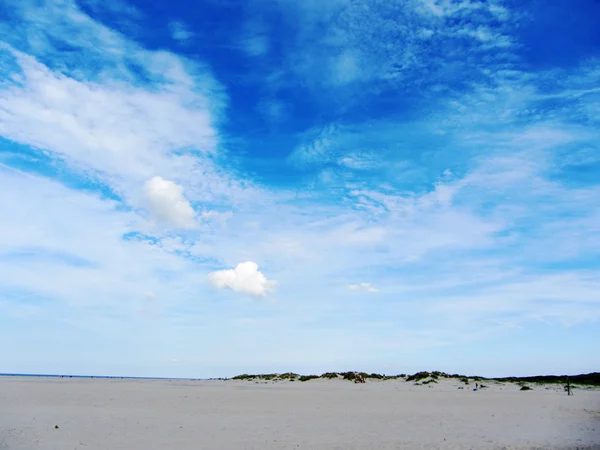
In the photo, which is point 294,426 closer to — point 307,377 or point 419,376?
point 419,376

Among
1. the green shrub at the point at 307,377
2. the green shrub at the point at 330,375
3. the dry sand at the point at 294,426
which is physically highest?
the green shrub at the point at 330,375

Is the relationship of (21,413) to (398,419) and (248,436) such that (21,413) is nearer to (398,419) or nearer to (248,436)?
(248,436)

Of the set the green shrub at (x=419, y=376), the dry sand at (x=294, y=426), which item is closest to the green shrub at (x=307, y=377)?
the green shrub at (x=419, y=376)

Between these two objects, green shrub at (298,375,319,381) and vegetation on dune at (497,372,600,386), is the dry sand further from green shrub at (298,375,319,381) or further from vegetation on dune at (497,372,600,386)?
green shrub at (298,375,319,381)

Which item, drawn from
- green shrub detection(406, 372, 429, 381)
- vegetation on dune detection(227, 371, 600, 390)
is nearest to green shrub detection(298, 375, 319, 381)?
vegetation on dune detection(227, 371, 600, 390)

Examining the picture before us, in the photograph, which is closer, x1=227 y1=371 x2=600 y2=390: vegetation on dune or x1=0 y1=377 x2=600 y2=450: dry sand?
x1=0 y1=377 x2=600 y2=450: dry sand

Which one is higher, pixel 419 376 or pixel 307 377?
pixel 419 376

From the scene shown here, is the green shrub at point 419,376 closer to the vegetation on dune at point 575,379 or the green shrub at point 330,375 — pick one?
the green shrub at point 330,375

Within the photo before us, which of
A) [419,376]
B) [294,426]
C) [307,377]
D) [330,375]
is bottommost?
[294,426]

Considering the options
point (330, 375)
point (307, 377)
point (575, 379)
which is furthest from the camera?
point (307, 377)

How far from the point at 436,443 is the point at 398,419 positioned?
663 centimetres

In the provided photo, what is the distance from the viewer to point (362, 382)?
58.6 meters

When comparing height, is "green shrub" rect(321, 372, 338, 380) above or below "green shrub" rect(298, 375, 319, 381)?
above

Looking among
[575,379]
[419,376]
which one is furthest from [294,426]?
[575,379]
